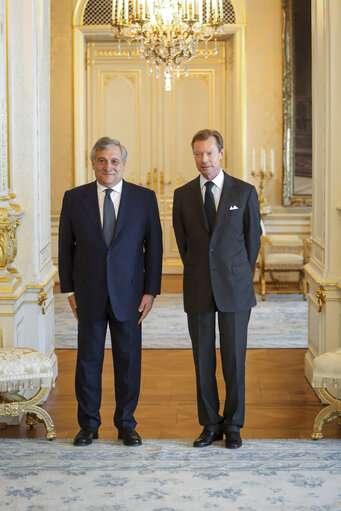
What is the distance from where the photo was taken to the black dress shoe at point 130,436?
418 centimetres

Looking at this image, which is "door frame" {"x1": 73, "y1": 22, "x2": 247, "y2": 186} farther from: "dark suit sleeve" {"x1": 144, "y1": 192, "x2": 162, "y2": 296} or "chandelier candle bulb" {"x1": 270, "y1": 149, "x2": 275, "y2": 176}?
"dark suit sleeve" {"x1": 144, "y1": 192, "x2": 162, "y2": 296}

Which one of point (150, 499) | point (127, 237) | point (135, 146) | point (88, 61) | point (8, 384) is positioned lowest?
point (150, 499)

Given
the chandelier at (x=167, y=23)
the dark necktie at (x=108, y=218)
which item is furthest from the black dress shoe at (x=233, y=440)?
the chandelier at (x=167, y=23)

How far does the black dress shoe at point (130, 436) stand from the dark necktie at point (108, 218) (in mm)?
1005

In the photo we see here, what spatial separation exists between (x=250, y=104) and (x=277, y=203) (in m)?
1.26

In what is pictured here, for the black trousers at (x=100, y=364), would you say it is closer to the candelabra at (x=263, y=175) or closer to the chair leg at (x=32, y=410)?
the chair leg at (x=32, y=410)

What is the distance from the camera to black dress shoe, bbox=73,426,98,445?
4.20 metres

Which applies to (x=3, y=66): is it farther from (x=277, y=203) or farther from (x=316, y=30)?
(x=277, y=203)

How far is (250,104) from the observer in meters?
9.86

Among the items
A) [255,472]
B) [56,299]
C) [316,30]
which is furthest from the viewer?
[56,299]

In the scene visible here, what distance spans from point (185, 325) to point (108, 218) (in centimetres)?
357

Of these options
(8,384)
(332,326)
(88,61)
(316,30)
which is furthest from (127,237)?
(88,61)

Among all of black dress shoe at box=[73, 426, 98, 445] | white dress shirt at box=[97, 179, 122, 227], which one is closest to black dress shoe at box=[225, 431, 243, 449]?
black dress shoe at box=[73, 426, 98, 445]

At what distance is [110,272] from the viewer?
4.05 meters
